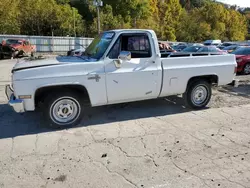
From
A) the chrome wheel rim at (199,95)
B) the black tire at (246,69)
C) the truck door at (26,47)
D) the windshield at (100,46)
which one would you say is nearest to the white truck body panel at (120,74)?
the windshield at (100,46)

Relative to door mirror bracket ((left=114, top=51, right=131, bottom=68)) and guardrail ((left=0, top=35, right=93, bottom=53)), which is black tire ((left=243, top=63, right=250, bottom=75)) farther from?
guardrail ((left=0, top=35, right=93, bottom=53))

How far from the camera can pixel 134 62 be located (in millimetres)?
5477

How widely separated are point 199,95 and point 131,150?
121 inches

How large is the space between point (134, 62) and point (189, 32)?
65.9 m

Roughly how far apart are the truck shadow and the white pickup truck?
1.60 feet

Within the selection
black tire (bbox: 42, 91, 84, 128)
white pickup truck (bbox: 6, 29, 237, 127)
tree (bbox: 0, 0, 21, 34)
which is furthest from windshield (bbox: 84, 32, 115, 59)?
tree (bbox: 0, 0, 21, 34)

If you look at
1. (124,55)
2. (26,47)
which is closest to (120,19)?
(26,47)

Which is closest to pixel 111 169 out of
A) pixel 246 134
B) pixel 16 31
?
pixel 246 134

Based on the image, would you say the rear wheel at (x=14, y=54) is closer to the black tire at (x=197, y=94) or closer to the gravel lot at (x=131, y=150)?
the gravel lot at (x=131, y=150)

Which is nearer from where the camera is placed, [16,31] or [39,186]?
[39,186]

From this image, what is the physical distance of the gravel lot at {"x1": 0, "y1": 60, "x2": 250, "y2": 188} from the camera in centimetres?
345

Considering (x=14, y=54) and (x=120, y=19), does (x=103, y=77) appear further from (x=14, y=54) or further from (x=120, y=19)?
(x=120, y=19)

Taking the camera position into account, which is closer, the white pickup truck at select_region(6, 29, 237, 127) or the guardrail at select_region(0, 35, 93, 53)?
the white pickup truck at select_region(6, 29, 237, 127)

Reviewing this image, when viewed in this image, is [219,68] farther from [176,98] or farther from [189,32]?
[189,32]
